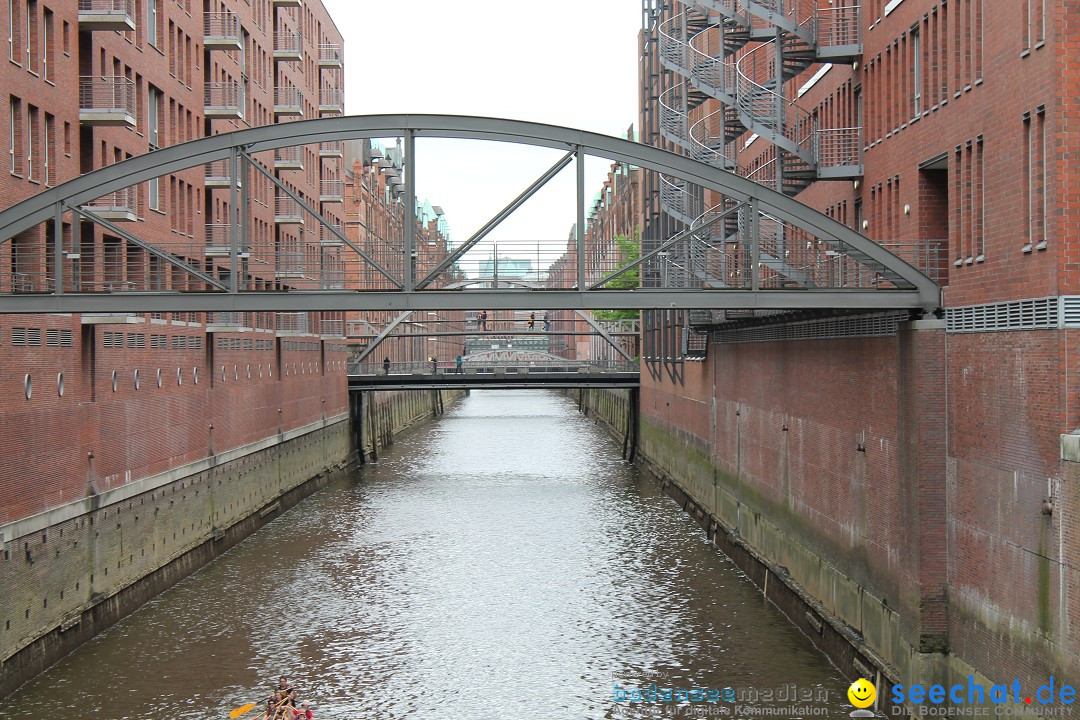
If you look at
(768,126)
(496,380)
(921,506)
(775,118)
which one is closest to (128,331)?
(775,118)

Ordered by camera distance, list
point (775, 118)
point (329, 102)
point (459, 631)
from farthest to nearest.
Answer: point (329, 102) → point (775, 118) → point (459, 631)

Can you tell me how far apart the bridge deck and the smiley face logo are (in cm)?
3400

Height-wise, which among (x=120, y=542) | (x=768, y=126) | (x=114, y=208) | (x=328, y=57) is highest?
(x=328, y=57)

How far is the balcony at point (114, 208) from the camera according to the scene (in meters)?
23.7

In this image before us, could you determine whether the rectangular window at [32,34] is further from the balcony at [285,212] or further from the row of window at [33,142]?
the balcony at [285,212]

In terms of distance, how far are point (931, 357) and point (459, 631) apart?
30.4 ft

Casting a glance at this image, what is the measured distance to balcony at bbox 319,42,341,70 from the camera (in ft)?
181

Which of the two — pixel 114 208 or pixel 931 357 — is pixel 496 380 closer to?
pixel 114 208

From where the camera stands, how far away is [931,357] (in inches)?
597

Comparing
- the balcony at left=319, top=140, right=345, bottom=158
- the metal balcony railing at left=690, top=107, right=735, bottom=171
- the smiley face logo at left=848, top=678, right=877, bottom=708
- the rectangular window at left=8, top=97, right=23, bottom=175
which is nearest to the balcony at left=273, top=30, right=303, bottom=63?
the balcony at left=319, top=140, right=345, bottom=158

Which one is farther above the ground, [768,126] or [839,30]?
[839,30]

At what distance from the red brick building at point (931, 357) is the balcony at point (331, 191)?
99.0 feet

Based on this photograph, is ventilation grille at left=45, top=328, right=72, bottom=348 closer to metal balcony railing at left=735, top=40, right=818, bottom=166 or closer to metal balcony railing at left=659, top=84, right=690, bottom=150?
metal balcony railing at left=735, top=40, right=818, bottom=166

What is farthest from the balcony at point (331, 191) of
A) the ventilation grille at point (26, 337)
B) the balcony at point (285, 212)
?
the ventilation grille at point (26, 337)
